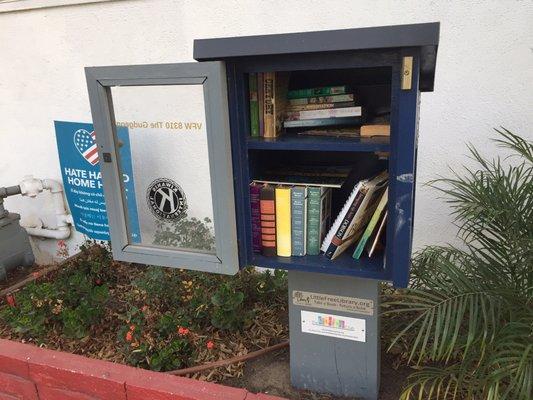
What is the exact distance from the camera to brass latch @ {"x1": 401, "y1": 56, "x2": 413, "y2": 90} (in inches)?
56.7

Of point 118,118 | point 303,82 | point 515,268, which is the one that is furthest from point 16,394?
point 515,268

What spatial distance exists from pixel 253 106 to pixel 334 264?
2.37 feet

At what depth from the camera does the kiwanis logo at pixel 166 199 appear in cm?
196

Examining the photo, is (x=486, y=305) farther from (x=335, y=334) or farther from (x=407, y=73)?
(x=407, y=73)

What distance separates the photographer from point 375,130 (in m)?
1.72

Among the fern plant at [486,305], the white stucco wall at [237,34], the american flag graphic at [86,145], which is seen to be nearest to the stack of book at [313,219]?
the fern plant at [486,305]

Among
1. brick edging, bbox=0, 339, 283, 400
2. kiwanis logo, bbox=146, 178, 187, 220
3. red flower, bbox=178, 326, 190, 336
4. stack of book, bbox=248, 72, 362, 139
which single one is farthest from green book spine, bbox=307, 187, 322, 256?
red flower, bbox=178, 326, 190, 336

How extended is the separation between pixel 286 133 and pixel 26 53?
9.20 feet

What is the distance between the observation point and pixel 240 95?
174 centimetres

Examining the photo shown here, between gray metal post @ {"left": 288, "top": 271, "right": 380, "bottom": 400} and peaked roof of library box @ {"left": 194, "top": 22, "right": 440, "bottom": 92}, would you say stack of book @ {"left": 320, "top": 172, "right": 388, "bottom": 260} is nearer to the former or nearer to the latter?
gray metal post @ {"left": 288, "top": 271, "right": 380, "bottom": 400}

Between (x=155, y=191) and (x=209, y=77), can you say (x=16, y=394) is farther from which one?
(x=209, y=77)

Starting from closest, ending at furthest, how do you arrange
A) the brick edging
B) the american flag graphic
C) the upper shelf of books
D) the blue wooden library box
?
the blue wooden library box → the upper shelf of books → the brick edging → the american flag graphic

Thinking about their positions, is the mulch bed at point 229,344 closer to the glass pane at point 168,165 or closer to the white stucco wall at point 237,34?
the glass pane at point 168,165

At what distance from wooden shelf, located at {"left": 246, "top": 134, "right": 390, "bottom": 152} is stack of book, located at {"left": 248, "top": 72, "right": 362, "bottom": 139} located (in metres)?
0.07
